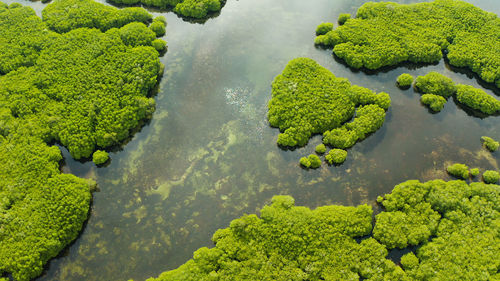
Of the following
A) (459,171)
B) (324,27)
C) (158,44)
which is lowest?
(459,171)

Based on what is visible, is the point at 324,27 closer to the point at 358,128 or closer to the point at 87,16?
the point at 358,128

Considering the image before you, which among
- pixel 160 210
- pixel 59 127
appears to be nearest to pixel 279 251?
pixel 160 210

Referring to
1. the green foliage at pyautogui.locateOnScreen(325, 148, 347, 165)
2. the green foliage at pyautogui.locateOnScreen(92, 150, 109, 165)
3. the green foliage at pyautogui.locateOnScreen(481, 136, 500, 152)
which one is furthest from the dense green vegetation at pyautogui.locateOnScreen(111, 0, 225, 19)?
the green foliage at pyautogui.locateOnScreen(481, 136, 500, 152)

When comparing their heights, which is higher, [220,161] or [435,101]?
[435,101]

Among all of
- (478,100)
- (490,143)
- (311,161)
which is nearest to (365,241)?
(311,161)

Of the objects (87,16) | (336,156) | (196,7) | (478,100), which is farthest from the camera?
(196,7)

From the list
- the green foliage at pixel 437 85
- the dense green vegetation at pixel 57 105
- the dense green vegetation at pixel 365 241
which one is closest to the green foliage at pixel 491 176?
the dense green vegetation at pixel 365 241

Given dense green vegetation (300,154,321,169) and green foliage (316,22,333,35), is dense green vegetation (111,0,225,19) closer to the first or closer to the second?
green foliage (316,22,333,35)

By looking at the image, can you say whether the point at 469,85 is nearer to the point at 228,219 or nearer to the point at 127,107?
the point at 228,219
